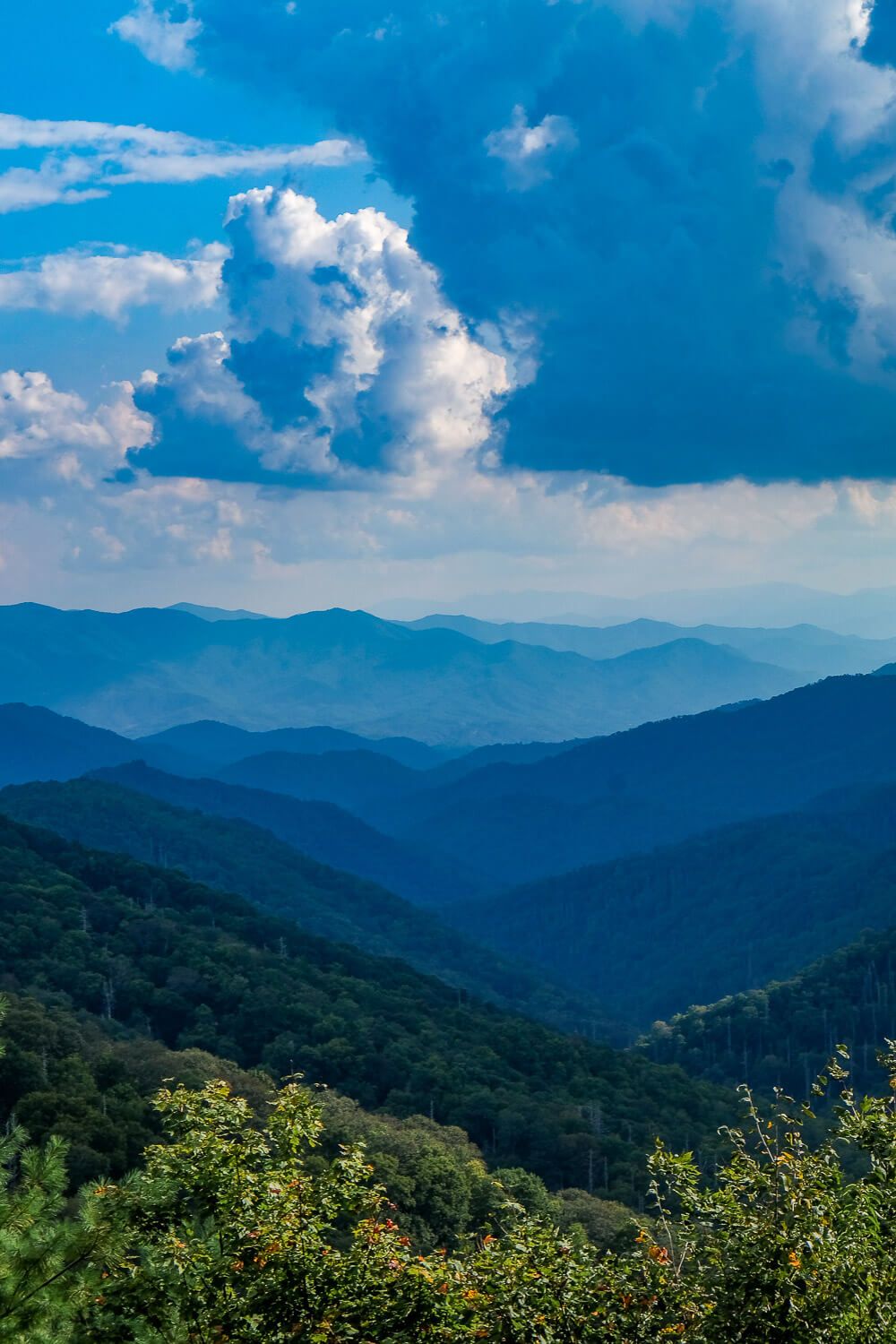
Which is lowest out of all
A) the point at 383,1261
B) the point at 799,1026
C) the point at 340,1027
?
the point at 799,1026

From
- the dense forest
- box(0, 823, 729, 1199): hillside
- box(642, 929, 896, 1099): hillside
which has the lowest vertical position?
box(642, 929, 896, 1099): hillside

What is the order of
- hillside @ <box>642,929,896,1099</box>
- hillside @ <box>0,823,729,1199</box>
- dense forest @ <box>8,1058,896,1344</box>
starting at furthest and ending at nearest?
hillside @ <box>642,929,896,1099</box>, hillside @ <box>0,823,729,1199</box>, dense forest @ <box>8,1058,896,1344</box>


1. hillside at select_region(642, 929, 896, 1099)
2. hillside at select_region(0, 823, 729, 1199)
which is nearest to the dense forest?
hillside at select_region(0, 823, 729, 1199)

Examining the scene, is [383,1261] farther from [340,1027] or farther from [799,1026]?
[799,1026]

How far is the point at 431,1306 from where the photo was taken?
17.9 meters

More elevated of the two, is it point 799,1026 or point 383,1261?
point 383,1261

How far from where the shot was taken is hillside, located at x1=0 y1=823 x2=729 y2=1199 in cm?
9288

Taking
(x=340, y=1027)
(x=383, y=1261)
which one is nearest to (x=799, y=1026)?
(x=340, y=1027)

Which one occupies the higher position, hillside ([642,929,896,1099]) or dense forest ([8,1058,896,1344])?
dense forest ([8,1058,896,1344])

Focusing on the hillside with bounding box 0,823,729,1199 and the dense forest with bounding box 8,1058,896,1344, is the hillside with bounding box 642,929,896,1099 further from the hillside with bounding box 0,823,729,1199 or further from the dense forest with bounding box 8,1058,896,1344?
the dense forest with bounding box 8,1058,896,1344

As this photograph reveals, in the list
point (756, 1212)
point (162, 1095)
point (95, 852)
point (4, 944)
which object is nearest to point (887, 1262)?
point (756, 1212)

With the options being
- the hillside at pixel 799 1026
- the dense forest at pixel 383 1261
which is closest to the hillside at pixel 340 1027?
the hillside at pixel 799 1026

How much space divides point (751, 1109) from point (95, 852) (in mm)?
146921

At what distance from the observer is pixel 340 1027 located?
107 meters
